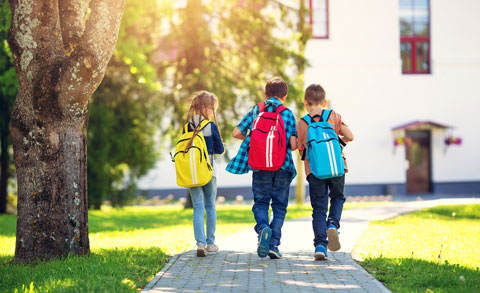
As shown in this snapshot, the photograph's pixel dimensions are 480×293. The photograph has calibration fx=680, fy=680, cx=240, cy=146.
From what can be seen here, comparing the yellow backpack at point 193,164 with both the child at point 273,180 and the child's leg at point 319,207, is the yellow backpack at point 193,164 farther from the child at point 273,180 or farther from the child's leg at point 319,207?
the child's leg at point 319,207

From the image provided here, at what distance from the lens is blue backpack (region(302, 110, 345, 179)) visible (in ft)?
23.1

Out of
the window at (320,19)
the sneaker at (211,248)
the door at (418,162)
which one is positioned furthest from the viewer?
the door at (418,162)

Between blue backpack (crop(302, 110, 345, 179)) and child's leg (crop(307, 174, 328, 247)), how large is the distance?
0.26 meters

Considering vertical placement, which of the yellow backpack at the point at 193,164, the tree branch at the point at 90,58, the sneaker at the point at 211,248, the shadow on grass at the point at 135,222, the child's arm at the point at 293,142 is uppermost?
the tree branch at the point at 90,58

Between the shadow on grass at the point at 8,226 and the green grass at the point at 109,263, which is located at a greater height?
the green grass at the point at 109,263

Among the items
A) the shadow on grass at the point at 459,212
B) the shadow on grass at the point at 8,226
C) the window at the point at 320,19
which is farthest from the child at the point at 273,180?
the window at the point at 320,19

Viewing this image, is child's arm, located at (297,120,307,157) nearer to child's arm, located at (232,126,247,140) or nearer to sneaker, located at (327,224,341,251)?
child's arm, located at (232,126,247,140)

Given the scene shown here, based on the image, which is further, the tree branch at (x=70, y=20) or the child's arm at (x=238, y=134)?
the tree branch at (x=70, y=20)

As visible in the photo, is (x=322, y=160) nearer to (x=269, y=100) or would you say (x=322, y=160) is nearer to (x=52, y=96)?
(x=269, y=100)

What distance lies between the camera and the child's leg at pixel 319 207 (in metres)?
7.30

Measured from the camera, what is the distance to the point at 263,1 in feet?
61.1

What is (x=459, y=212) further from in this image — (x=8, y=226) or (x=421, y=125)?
(x=421, y=125)

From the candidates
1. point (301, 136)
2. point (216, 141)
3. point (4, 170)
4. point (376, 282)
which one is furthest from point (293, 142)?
point (4, 170)

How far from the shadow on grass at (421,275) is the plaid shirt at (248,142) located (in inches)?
53.6
